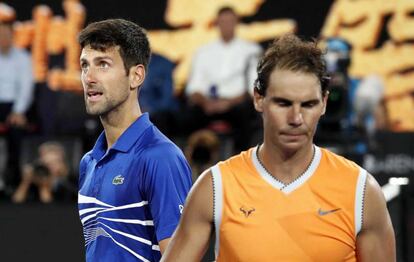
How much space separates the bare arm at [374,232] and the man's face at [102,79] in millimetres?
1267

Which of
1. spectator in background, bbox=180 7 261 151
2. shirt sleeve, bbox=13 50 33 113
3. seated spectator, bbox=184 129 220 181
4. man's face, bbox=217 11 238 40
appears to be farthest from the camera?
shirt sleeve, bbox=13 50 33 113

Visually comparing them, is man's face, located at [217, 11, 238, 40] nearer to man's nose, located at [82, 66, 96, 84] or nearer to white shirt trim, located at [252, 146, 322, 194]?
man's nose, located at [82, 66, 96, 84]

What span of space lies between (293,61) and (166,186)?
83 centimetres

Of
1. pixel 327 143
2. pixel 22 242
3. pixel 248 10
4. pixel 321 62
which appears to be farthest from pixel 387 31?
pixel 321 62

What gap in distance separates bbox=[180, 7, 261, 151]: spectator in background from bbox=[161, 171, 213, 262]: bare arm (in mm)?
7975

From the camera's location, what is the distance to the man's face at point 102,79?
4078 mm

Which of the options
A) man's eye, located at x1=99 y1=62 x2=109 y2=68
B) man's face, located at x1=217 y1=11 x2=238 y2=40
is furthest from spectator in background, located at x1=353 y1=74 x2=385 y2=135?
man's eye, located at x1=99 y1=62 x2=109 y2=68

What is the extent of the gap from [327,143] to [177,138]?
1581mm

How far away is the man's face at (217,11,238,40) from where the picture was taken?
1198cm

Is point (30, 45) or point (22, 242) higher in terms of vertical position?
point (30, 45)

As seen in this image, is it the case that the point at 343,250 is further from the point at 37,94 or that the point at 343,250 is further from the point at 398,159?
the point at 37,94

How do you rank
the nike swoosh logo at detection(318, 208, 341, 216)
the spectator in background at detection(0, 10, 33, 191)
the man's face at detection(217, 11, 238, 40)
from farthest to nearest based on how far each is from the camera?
the spectator in background at detection(0, 10, 33, 191) → the man's face at detection(217, 11, 238, 40) → the nike swoosh logo at detection(318, 208, 341, 216)

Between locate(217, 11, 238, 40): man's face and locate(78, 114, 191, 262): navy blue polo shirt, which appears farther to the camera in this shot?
locate(217, 11, 238, 40): man's face

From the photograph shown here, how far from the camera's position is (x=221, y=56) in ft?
39.7
